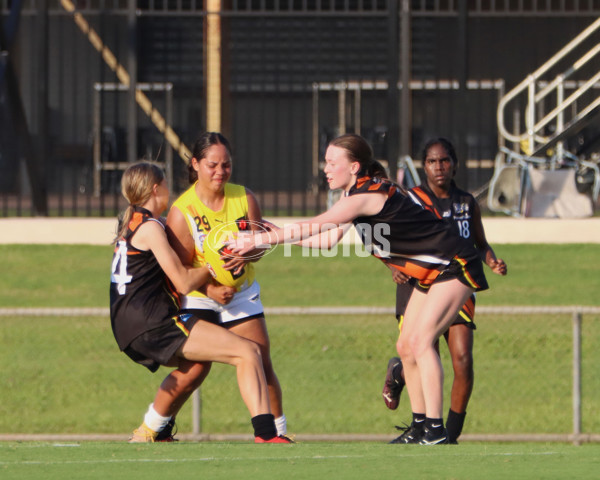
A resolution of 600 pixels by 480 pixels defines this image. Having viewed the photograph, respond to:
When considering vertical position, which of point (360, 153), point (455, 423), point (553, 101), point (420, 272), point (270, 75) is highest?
point (270, 75)

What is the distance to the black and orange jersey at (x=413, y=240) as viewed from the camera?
6.17 meters

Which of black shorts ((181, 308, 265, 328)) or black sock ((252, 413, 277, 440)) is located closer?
black sock ((252, 413, 277, 440))

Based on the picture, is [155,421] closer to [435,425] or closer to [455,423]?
[435,425]

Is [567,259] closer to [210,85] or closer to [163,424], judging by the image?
[210,85]

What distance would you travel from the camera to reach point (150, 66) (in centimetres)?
1988

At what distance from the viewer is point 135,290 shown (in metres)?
6.31

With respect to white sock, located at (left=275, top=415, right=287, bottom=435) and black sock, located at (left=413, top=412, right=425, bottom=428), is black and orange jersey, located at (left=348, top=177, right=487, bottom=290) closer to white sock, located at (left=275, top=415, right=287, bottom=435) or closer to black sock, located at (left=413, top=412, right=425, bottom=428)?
black sock, located at (left=413, top=412, right=425, bottom=428)

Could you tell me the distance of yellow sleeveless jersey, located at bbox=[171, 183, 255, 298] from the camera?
252 inches

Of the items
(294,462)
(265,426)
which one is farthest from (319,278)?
(294,462)

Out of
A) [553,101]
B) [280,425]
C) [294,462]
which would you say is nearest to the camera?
[294,462]

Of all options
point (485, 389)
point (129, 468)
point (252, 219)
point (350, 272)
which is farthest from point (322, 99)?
point (129, 468)

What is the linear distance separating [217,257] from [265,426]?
972 mm

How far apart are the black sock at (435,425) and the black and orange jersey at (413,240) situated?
756 mm

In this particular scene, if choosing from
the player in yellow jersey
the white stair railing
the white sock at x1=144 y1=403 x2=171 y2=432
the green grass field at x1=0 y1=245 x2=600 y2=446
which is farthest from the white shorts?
the white stair railing
